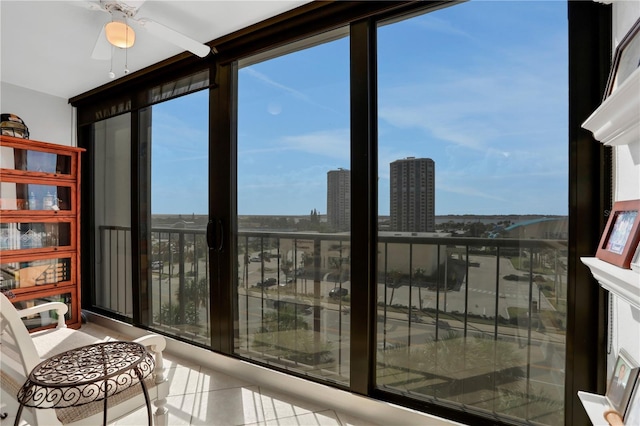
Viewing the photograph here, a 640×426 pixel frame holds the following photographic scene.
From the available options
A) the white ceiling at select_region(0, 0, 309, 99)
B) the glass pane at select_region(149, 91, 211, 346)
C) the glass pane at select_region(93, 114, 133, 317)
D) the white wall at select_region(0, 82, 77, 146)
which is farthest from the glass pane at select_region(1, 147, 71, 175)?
the glass pane at select_region(149, 91, 211, 346)

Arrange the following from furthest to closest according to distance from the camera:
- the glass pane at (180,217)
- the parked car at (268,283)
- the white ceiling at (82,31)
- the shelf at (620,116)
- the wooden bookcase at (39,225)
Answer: the wooden bookcase at (39,225) < the glass pane at (180,217) < the parked car at (268,283) < the white ceiling at (82,31) < the shelf at (620,116)

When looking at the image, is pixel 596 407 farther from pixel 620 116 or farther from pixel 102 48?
pixel 102 48

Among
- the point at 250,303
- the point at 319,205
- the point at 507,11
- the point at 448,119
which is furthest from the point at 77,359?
the point at 507,11

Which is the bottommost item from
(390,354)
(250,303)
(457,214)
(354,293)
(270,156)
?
(390,354)

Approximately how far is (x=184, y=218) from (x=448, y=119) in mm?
2290

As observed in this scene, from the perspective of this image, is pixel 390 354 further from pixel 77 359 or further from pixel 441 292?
pixel 77 359

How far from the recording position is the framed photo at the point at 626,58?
1026 mm

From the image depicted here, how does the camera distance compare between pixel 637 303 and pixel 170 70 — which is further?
pixel 170 70

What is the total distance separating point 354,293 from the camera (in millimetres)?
1928

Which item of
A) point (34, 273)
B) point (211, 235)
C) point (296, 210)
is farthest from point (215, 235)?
point (34, 273)

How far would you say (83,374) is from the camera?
3.76 feet

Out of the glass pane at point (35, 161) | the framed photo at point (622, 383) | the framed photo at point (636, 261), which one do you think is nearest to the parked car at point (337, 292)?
the framed photo at point (622, 383)

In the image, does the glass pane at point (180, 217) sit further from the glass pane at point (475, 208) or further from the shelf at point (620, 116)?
the shelf at point (620, 116)

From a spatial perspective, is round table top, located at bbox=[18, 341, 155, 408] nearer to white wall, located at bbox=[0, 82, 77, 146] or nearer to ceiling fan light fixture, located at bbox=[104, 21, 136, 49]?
ceiling fan light fixture, located at bbox=[104, 21, 136, 49]
